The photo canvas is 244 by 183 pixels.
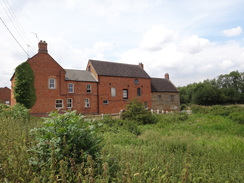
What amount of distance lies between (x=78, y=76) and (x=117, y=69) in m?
7.02

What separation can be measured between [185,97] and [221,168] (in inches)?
2436

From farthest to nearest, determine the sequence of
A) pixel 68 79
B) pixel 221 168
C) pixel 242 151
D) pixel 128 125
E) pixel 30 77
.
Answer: pixel 68 79
pixel 30 77
pixel 128 125
pixel 242 151
pixel 221 168

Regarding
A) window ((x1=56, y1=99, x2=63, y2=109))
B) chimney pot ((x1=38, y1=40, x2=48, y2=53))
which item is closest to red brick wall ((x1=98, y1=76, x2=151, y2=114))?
window ((x1=56, y1=99, x2=63, y2=109))

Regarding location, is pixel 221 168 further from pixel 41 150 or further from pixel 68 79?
pixel 68 79

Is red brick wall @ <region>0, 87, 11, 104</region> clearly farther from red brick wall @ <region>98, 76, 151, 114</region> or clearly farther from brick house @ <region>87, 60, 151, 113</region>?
red brick wall @ <region>98, 76, 151, 114</region>

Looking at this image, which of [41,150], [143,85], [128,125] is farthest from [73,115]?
[143,85]

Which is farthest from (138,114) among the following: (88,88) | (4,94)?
(4,94)

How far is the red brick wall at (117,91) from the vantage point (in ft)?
87.0

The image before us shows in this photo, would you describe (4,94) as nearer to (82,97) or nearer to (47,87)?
(47,87)

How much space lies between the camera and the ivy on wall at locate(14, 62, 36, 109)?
20891 millimetres

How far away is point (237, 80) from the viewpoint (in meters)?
72.6

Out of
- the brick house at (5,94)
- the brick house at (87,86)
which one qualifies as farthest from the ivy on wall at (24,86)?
the brick house at (5,94)

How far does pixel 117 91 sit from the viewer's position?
27.9m

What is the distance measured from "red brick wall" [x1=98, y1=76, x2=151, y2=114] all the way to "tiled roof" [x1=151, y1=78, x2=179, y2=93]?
12.3 feet
